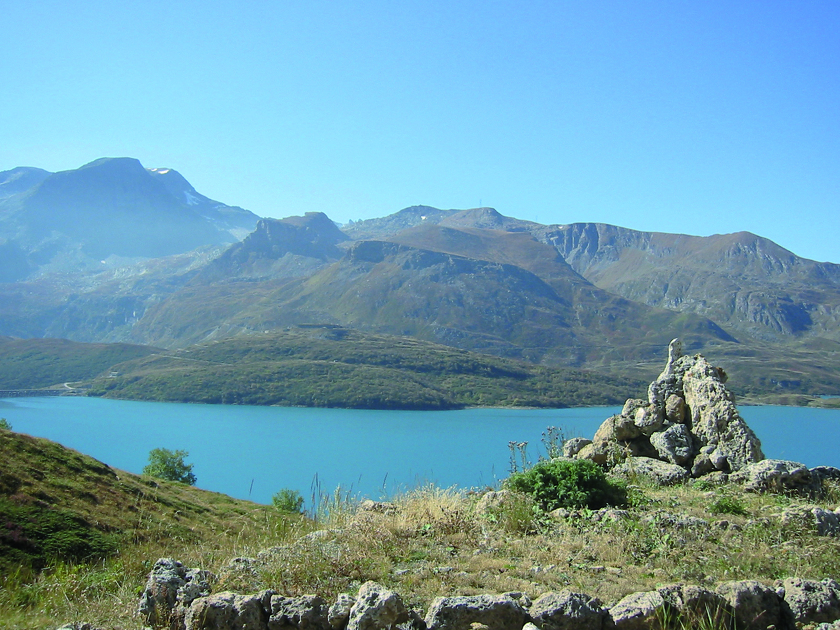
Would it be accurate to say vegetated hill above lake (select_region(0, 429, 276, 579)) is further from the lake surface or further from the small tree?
the lake surface

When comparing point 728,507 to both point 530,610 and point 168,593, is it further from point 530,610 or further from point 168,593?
point 168,593

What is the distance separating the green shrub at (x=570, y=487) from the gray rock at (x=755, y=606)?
3.86m

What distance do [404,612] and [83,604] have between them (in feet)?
13.1

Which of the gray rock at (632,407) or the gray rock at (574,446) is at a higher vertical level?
the gray rock at (632,407)

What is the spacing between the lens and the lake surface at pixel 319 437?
102625 millimetres

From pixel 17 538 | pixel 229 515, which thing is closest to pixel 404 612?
pixel 17 538

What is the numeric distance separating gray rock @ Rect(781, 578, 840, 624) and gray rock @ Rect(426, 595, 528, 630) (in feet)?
8.37

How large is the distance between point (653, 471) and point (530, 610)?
780 centimetres

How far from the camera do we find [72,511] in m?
23.0

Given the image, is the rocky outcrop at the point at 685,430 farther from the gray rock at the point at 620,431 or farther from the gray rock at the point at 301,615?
the gray rock at the point at 301,615

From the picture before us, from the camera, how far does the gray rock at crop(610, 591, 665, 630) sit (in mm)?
5785

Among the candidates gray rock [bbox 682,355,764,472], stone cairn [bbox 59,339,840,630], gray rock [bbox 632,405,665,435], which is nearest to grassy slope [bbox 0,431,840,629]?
stone cairn [bbox 59,339,840,630]

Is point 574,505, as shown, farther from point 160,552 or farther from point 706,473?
point 160,552

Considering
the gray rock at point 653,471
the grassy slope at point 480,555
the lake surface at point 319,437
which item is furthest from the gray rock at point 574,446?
the lake surface at point 319,437
